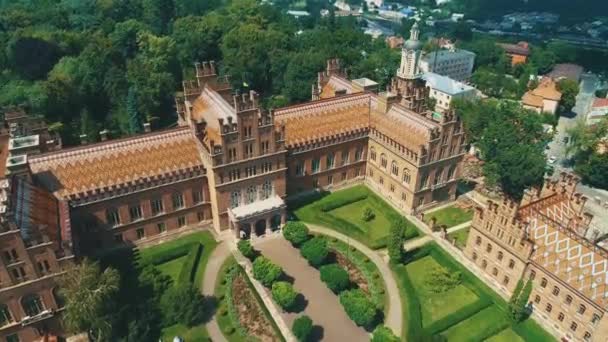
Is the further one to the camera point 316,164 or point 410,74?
point 410,74

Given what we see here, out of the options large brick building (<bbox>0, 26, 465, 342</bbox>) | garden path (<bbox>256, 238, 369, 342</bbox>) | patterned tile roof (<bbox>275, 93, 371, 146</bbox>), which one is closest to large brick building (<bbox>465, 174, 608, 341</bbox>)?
large brick building (<bbox>0, 26, 465, 342</bbox>)

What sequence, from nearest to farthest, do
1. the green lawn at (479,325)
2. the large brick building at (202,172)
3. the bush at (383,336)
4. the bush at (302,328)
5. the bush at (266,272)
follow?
1. the bush at (383,336)
2. the large brick building at (202,172)
3. the bush at (302,328)
4. the green lawn at (479,325)
5. the bush at (266,272)

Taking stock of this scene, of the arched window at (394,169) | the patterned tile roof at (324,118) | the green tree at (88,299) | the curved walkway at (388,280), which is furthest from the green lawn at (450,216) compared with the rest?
the green tree at (88,299)

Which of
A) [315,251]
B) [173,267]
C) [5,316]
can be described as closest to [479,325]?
[315,251]

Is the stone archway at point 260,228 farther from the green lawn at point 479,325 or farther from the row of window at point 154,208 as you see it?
the green lawn at point 479,325

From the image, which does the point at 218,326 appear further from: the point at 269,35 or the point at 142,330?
the point at 269,35

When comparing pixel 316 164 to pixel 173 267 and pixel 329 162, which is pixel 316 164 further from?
pixel 173 267
